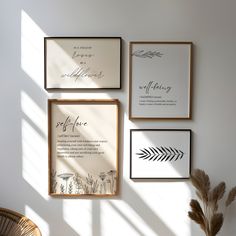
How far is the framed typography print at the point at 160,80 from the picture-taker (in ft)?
7.24

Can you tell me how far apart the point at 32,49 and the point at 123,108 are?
73cm

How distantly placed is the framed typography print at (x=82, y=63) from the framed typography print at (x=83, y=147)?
0.13 m

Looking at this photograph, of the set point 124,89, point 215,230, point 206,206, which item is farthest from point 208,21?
point 215,230

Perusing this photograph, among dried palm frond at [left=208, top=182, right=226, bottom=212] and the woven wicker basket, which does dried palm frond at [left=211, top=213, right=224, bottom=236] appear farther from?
the woven wicker basket

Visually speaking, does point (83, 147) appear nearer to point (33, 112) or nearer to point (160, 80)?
point (33, 112)

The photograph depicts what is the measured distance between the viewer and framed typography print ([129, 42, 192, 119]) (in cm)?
221

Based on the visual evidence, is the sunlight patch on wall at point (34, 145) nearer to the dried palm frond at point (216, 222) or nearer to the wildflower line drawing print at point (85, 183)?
the wildflower line drawing print at point (85, 183)

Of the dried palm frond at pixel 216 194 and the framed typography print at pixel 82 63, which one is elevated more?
the framed typography print at pixel 82 63

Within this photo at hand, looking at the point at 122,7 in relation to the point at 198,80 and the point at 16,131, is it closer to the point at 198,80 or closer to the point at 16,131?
the point at 198,80

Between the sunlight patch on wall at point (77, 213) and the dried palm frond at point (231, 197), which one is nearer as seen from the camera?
the dried palm frond at point (231, 197)

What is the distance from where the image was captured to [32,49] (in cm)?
221

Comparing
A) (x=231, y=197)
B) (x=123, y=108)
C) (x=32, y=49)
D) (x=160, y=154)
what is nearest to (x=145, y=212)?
(x=160, y=154)

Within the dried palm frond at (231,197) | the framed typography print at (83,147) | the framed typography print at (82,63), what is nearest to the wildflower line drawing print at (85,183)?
the framed typography print at (83,147)

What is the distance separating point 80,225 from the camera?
2.28m
